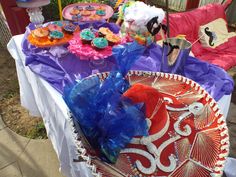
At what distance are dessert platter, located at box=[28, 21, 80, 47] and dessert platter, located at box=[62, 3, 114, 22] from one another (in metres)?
0.18

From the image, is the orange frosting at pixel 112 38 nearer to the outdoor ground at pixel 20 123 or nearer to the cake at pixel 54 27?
the cake at pixel 54 27

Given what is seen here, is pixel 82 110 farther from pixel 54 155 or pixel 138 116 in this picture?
pixel 54 155

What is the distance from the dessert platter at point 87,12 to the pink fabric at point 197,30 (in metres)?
0.80

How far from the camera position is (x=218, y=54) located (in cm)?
231

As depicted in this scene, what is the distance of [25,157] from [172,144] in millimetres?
1361

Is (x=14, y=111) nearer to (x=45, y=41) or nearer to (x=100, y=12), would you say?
(x=45, y=41)

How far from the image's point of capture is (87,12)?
1.51 m

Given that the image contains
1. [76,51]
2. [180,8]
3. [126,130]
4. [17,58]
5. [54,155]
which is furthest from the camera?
[180,8]

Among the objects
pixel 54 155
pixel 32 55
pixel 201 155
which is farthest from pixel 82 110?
pixel 54 155

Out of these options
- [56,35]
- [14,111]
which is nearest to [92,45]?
[56,35]

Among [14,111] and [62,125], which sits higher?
[62,125]

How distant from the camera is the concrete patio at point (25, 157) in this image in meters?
1.59

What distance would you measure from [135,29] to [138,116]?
708 millimetres

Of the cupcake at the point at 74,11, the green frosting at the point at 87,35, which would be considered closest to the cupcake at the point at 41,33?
the green frosting at the point at 87,35
